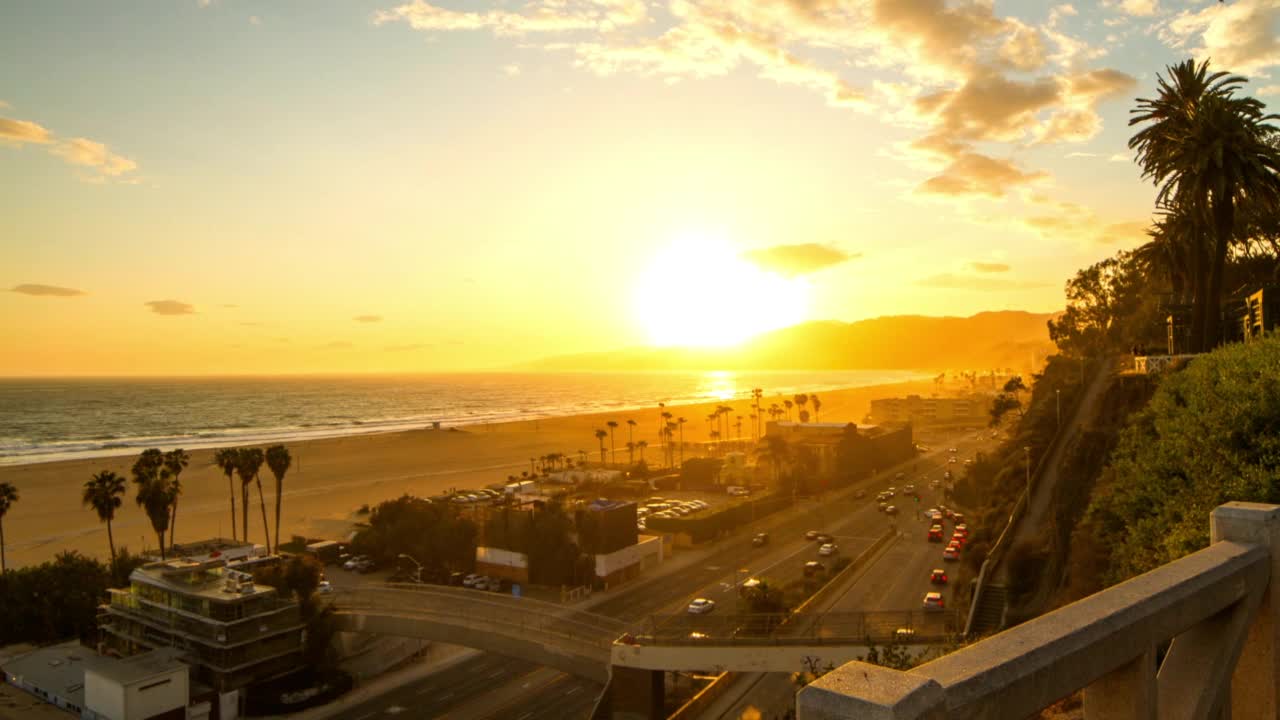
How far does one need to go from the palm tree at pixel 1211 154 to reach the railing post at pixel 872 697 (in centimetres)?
3295

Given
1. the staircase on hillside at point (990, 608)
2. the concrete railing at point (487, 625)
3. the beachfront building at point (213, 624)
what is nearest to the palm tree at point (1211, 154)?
the staircase on hillside at point (990, 608)

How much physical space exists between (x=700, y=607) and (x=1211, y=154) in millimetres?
30263

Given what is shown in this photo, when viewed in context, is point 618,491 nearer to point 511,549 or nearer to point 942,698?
point 511,549

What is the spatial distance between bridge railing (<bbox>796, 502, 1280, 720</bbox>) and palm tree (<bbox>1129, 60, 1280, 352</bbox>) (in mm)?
30435

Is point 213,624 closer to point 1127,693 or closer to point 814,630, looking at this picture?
point 814,630

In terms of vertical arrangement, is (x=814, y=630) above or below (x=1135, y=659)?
below

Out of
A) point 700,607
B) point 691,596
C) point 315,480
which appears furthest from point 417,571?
point 315,480

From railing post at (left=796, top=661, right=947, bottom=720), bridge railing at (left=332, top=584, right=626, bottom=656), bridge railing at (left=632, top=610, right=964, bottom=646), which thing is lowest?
bridge railing at (left=332, top=584, right=626, bottom=656)

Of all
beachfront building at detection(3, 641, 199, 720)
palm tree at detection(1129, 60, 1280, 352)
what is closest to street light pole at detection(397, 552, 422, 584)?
beachfront building at detection(3, 641, 199, 720)

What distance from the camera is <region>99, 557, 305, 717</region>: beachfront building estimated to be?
34.2 metres

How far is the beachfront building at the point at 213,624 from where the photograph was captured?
34250 mm

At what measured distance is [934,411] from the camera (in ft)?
502

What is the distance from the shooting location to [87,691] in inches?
1231

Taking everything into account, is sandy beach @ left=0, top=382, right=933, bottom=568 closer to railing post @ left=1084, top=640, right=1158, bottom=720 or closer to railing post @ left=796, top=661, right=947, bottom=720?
railing post @ left=1084, top=640, right=1158, bottom=720
